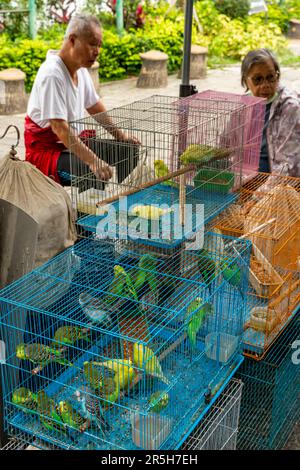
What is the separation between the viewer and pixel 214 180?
10.0ft

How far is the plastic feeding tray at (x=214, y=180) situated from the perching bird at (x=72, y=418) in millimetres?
1344

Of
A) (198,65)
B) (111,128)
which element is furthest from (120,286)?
(198,65)

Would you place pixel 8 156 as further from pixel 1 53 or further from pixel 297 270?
pixel 1 53

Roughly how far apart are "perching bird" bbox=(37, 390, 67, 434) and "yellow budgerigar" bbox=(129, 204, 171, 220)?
0.94 metres

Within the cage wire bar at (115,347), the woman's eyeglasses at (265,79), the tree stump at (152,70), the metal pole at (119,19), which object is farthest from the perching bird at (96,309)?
the metal pole at (119,19)

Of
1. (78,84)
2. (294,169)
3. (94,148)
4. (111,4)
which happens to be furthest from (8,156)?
(111,4)

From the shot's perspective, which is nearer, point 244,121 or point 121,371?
point 121,371

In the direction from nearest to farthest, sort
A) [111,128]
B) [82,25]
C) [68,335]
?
[68,335] → [111,128] → [82,25]

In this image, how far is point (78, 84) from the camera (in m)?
3.74

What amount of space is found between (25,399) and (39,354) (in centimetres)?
16

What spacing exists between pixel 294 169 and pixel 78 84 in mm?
1389

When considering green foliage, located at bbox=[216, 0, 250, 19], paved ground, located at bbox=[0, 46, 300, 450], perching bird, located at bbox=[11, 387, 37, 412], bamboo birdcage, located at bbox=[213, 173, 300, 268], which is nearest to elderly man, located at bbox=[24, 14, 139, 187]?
bamboo birdcage, located at bbox=[213, 173, 300, 268]

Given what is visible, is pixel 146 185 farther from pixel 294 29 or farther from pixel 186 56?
pixel 294 29

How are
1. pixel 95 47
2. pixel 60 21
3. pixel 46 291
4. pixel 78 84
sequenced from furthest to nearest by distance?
pixel 60 21
pixel 78 84
pixel 95 47
pixel 46 291
